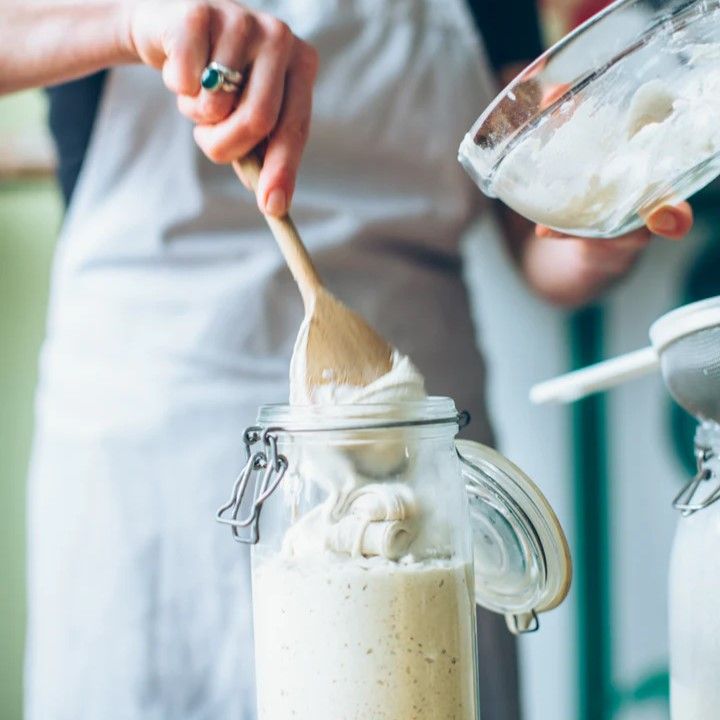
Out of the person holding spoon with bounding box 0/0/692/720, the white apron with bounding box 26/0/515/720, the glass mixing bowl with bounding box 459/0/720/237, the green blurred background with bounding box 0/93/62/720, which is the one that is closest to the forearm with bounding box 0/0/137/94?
the person holding spoon with bounding box 0/0/692/720

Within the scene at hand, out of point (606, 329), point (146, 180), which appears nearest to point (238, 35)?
point (146, 180)

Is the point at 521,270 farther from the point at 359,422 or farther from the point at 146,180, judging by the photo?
the point at 359,422

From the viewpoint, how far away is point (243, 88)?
1.43 ft

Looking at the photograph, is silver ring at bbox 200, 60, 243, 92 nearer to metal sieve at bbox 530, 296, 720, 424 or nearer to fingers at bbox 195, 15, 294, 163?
fingers at bbox 195, 15, 294, 163

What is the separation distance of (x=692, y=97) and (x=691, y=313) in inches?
3.2

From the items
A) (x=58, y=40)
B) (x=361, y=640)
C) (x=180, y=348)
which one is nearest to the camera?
(x=361, y=640)

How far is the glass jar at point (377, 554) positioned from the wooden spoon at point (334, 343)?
30mm

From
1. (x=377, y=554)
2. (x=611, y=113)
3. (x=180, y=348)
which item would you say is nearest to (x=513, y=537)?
(x=377, y=554)

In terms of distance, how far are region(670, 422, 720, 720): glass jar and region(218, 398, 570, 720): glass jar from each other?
0.05 m

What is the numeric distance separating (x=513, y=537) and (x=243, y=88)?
0.74ft

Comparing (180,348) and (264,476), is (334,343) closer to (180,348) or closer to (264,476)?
(264,476)

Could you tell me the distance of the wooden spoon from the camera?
15.2 inches

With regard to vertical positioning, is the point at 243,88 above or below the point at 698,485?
above

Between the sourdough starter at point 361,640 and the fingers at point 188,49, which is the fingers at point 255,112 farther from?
the sourdough starter at point 361,640
